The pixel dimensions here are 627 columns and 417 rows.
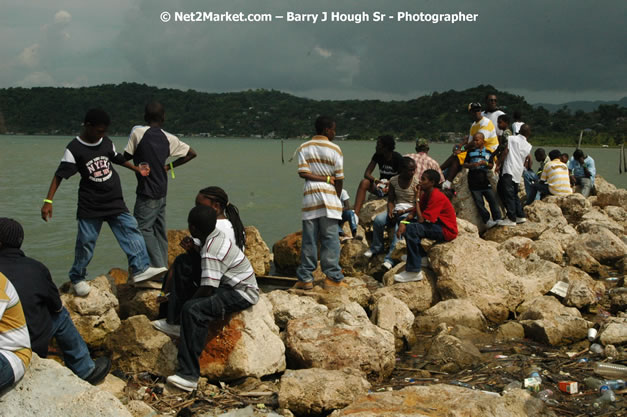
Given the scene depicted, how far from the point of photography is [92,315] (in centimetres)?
559

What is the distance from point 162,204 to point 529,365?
3951 millimetres

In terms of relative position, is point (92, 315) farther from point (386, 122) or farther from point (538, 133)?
point (386, 122)

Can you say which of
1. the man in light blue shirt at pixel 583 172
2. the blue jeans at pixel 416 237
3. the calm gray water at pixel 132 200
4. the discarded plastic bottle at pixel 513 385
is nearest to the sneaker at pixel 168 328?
the discarded plastic bottle at pixel 513 385

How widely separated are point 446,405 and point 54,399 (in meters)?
2.36

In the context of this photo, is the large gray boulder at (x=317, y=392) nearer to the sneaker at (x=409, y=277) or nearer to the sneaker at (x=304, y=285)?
the sneaker at (x=304, y=285)

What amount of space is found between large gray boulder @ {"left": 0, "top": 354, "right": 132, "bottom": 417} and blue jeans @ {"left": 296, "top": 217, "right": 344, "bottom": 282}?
322 centimetres

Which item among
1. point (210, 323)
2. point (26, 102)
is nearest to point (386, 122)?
point (26, 102)

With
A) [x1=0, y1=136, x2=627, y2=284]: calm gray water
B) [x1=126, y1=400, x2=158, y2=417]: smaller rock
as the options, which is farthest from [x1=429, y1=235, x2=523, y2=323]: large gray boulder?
[x1=0, y1=136, x2=627, y2=284]: calm gray water

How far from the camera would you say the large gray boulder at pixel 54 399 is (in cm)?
333

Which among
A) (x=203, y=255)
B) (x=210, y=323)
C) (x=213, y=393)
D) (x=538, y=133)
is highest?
(x=538, y=133)

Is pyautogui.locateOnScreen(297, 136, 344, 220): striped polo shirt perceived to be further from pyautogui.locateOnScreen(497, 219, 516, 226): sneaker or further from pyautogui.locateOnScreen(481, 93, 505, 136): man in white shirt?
pyautogui.locateOnScreen(481, 93, 505, 136): man in white shirt

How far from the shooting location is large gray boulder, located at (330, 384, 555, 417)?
3.40 m

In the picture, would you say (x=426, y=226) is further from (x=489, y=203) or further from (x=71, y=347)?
(x=71, y=347)

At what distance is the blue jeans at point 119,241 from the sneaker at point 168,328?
1.00 metres
